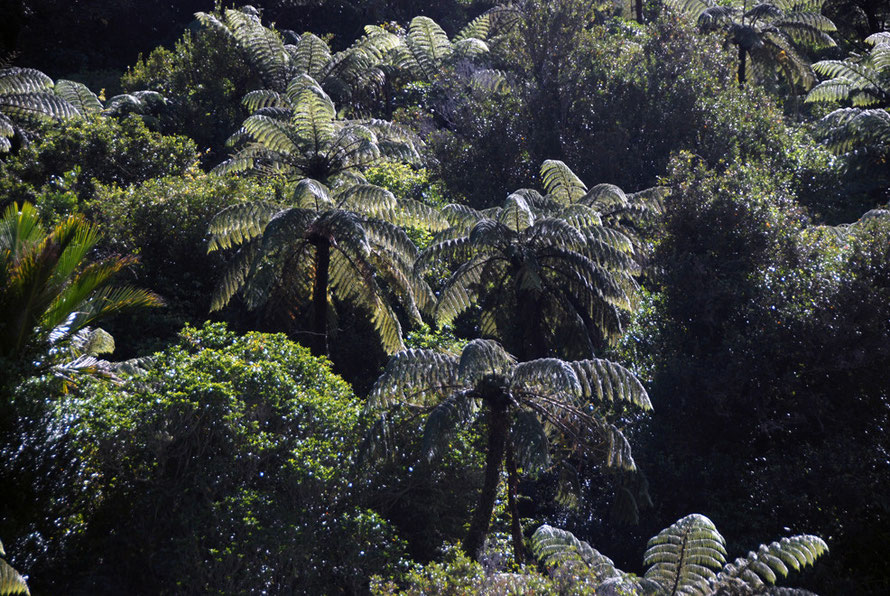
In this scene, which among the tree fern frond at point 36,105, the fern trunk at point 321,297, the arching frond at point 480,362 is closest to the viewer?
the arching frond at point 480,362

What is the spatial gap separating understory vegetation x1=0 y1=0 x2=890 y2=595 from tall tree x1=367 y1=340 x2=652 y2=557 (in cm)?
5

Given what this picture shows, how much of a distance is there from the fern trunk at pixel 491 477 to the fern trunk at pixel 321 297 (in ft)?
14.5

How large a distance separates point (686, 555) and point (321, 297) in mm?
7560

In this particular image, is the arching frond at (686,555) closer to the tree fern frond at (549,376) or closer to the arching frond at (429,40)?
the tree fern frond at (549,376)

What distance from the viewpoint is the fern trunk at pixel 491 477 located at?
34.7 ft

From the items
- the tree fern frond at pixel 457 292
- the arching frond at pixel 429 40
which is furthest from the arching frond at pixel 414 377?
the arching frond at pixel 429 40

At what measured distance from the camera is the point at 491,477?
10711 millimetres

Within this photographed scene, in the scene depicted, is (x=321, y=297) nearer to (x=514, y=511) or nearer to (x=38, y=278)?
(x=514, y=511)

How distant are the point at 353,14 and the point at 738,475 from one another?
2633 cm

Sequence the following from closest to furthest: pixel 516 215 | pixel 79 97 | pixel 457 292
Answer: pixel 516 215 → pixel 457 292 → pixel 79 97

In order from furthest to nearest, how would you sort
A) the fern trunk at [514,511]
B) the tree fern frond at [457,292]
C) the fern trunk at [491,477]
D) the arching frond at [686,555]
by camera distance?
the tree fern frond at [457,292], the fern trunk at [514,511], the fern trunk at [491,477], the arching frond at [686,555]

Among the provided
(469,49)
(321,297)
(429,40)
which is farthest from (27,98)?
(469,49)

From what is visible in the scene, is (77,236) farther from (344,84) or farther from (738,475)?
(344,84)

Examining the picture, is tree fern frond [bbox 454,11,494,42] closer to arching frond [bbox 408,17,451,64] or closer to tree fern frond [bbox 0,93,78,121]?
arching frond [bbox 408,17,451,64]
